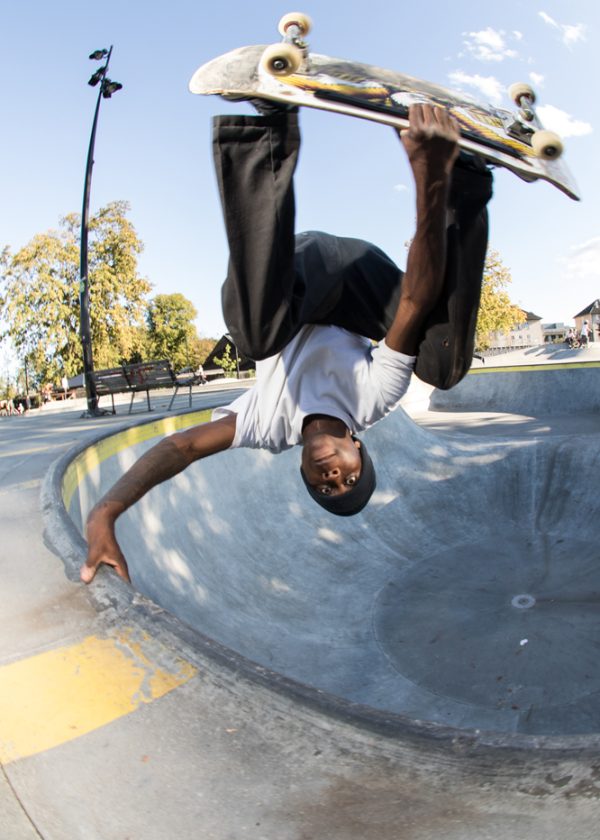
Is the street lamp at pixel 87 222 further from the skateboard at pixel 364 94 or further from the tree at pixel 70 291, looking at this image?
the tree at pixel 70 291

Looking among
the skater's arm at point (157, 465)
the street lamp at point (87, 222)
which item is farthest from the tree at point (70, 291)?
the skater's arm at point (157, 465)

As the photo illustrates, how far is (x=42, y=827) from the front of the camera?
1.37 m

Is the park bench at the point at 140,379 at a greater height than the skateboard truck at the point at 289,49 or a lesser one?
Result: lesser

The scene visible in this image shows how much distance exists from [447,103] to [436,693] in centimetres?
389

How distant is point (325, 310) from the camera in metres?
2.68

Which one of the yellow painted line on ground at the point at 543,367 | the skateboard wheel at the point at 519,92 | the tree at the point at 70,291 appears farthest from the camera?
the tree at the point at 70,291

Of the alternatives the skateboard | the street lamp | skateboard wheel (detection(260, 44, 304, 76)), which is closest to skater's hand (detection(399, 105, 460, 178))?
the skateboard

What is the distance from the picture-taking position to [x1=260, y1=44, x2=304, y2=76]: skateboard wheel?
2.05 metres

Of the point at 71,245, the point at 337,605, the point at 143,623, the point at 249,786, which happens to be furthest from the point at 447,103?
the point at 71,245

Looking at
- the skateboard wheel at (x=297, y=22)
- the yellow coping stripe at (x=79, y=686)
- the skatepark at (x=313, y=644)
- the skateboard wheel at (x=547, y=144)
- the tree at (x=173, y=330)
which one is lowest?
the skatepark at (x=313, y=644)

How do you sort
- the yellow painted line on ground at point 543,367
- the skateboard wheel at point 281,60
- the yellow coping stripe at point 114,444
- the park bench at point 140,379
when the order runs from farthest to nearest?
the yellow painted line on ground at point 543,367
the park bench at point 140,379
the yellow coping stripe at point 114,444
the skateboard wheel at point 281,60

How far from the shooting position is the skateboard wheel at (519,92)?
260 cm

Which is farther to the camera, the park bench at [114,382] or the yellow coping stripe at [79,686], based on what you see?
→ the park bench at [114,382]

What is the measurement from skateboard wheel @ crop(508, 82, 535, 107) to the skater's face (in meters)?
1.63
